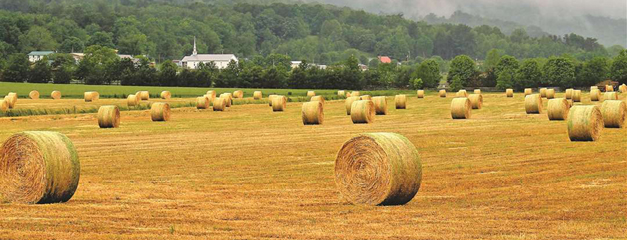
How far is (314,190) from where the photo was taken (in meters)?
21.3

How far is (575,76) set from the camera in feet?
484

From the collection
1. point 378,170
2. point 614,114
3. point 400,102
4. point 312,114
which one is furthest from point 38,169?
point 400,102

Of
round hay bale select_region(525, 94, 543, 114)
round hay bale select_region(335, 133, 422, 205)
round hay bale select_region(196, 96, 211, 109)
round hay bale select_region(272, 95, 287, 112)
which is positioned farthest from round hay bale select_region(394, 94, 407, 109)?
round hay bale select_region(335, 133, 422, 205)

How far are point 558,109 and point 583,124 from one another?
41.5 ft

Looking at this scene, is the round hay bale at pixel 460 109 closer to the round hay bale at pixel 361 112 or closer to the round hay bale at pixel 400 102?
the round hay bale at pixel 361 112

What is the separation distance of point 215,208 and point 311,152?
12.9 metres

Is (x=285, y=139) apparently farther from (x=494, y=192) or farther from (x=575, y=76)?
(x=575, y=76)

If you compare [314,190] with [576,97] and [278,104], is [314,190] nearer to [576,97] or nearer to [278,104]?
[278,104]

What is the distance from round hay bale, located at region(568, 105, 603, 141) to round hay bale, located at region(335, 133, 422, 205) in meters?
15.3

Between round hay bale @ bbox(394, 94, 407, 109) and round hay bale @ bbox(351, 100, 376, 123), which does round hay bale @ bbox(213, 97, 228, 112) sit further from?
round hay bale @ bbox(351, 100, 376, 123)

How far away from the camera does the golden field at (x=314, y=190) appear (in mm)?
15516

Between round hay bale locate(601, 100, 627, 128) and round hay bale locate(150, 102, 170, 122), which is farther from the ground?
round hay bale locate(601, 100, 627, 128)

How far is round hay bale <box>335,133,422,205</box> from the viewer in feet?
59.9

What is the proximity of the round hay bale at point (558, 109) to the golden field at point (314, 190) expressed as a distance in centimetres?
410
